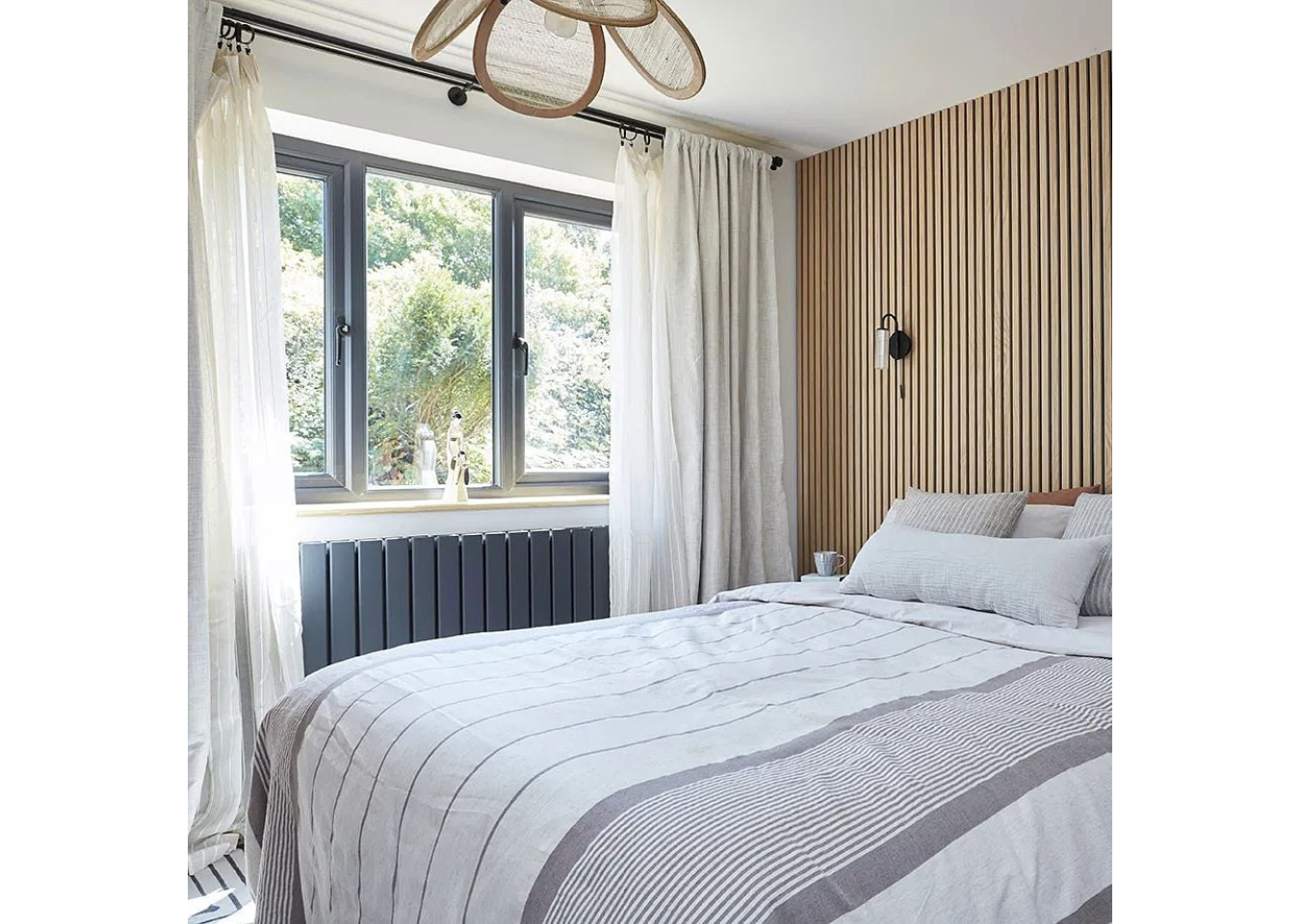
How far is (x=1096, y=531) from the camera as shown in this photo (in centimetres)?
269

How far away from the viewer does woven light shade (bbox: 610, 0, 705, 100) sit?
1.87 meters

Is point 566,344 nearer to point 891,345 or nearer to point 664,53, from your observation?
point 891,345

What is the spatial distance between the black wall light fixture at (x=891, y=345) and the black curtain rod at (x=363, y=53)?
4.83ft

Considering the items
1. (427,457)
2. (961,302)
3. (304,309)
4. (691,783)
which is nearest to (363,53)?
(304,309)

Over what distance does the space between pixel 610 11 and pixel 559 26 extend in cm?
28

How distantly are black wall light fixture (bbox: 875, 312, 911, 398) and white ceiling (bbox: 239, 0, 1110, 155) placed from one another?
0.89 metres

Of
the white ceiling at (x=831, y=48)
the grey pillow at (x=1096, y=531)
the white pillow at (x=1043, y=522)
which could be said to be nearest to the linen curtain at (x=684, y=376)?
the white ceiling at (x=831, y=48)

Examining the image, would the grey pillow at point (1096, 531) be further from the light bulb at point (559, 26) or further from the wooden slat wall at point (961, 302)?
the light bulb at point (559, 26)

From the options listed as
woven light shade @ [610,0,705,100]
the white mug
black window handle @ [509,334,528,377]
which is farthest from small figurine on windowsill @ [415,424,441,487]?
woven light shade @ [610,0,705,100]
